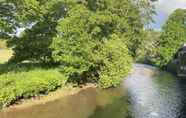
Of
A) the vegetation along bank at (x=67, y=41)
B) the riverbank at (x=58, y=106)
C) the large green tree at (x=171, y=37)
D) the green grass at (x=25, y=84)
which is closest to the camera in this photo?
the riverbank at (x=58, y=106)

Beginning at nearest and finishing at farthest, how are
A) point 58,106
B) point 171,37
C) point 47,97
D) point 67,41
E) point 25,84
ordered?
point 25,84 < point 58,106 < point 47,97 < point 67,41 < point 171,37

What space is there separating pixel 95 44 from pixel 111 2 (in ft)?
30.1

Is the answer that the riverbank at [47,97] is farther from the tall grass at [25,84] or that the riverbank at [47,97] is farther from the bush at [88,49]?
the bush at [88,49]

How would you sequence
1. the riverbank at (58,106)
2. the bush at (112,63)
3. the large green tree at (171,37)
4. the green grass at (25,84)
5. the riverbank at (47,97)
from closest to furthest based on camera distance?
the riverbank at (58,106) < the green grass at (25,84) < the riverbank at (47,97) < the bush at (112,63) < the large green tree at (171,37)

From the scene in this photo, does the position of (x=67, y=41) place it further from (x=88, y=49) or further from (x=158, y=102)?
(x=158, y=102)

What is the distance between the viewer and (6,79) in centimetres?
4328

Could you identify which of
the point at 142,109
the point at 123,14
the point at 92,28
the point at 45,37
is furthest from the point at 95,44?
the point at 142,109

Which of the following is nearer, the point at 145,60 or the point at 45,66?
the point at 45,66

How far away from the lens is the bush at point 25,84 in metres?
41.7

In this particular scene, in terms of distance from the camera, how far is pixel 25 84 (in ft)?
145

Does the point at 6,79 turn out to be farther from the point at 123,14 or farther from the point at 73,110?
the point at 123,14

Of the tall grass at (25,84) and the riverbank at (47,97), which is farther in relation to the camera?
the riverbank at (47,97)

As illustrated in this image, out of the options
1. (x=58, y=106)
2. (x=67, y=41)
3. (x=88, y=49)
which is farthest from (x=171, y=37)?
(x=58, y=106)

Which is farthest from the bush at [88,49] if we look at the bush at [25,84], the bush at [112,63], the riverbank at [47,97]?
the bush at [25,84]
